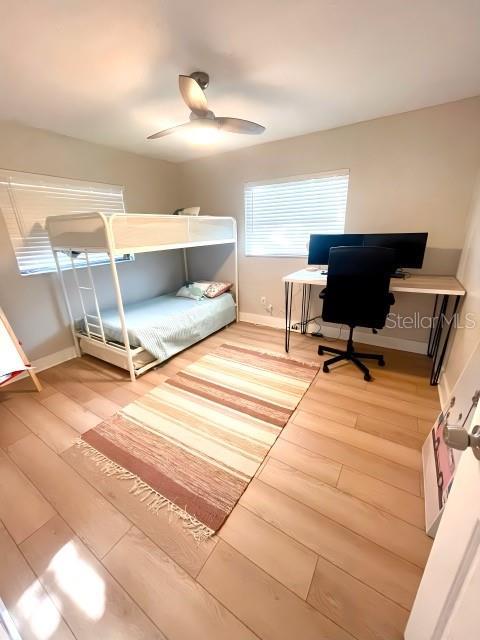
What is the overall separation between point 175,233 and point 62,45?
4.51 feet

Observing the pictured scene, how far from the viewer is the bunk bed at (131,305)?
6.90 ft

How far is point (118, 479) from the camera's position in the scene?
1.46m

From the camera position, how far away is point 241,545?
1147 millimetres

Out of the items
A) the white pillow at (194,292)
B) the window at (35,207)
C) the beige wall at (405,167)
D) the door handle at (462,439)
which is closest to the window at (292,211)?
the beige wall at (405,167)

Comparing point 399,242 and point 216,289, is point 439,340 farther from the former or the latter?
point 216,289

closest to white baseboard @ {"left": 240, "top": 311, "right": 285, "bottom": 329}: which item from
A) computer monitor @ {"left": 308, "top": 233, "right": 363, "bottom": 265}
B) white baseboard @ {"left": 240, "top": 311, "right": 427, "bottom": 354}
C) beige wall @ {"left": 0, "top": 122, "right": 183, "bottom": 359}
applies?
white baseboard @ {"left": 240, "top": 311, "right": 427, "bottom": 354}

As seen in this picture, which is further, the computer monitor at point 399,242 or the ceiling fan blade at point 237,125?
the computer monitor at point 399,242

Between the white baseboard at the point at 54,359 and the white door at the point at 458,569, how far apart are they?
10.3 ft

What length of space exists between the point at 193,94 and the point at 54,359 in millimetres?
2691

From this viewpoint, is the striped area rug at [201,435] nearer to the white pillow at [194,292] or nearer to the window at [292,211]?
the white pillow at [194,292]

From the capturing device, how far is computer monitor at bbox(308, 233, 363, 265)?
2.60 m

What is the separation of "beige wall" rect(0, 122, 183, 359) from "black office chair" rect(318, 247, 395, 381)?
7.99 ft

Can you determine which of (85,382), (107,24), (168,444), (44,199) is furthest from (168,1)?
(85,382)

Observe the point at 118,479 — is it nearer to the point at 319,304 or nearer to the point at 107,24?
the point at 107,24
